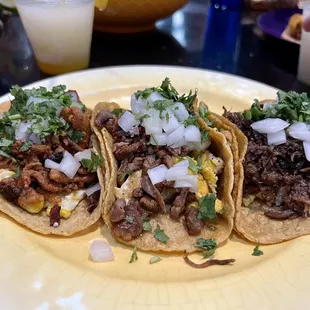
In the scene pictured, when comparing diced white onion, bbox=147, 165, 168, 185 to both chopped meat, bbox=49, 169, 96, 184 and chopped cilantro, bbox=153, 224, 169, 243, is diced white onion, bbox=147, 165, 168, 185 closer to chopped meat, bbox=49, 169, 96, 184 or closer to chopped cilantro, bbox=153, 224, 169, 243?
chopped cilantro, bbox=153, 224, 169, 243

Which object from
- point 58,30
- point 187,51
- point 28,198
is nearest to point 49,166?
point 28,198

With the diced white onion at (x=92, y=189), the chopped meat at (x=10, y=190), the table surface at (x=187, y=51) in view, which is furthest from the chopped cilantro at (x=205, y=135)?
the table surface at (x=187, y=51)

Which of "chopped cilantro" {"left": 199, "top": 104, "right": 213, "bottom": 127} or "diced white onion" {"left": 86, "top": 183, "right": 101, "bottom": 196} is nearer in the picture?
"diced white onion" {"left": 86, "top": 183, "right": 101, "bottom": 196}

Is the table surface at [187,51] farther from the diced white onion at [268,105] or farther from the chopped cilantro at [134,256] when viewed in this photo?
the chopped cilantro at [134,256]

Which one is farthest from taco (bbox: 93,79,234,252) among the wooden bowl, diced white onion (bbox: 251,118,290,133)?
the wooden bowl

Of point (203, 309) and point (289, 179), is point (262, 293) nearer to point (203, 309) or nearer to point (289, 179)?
point (203, 309)

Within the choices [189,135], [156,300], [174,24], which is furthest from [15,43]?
[156,300]
